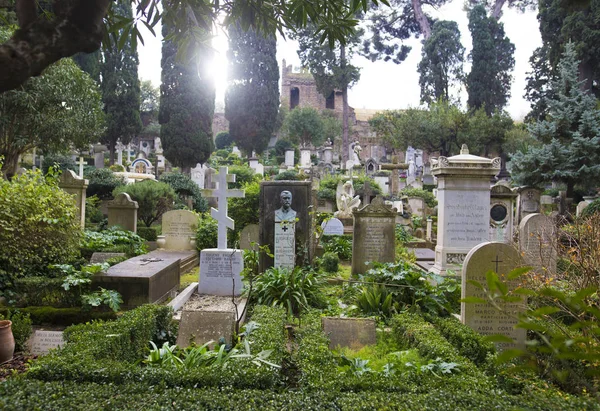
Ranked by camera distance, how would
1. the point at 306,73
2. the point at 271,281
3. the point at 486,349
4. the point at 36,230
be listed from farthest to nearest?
the point at 306,73 → the point at 36,230 → the point at 271,281 → the point at 486,349

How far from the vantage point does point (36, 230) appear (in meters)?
6.92

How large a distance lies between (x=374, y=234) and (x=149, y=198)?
376 inches

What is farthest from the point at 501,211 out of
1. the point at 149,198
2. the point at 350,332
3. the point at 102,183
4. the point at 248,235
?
the point at 102,183

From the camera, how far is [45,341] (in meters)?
4.80

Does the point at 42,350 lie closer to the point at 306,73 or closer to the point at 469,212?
the point at 469,212

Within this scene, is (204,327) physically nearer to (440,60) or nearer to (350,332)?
(350,332)

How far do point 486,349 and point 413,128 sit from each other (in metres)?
29.5

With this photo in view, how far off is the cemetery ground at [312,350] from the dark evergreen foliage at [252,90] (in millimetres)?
28120

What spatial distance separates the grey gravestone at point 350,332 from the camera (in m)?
4.91

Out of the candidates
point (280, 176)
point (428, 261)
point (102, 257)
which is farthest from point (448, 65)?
point (102, 257)

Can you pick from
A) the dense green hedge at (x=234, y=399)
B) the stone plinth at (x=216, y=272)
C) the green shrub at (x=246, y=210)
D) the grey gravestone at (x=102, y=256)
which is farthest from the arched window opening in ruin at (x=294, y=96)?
the dense green hedge at (x=234, y=399)

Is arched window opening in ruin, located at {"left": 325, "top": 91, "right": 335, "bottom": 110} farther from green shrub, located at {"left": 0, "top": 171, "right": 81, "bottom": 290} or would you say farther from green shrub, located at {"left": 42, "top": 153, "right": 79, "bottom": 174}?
green shrub, located at {"left": 0, "top": 171, "right": 81, "bottom": 290}

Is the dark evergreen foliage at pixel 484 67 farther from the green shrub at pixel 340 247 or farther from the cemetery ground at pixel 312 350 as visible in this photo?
the cemetery ground at pixel 312 350

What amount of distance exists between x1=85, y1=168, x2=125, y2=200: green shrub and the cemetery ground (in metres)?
13.1
